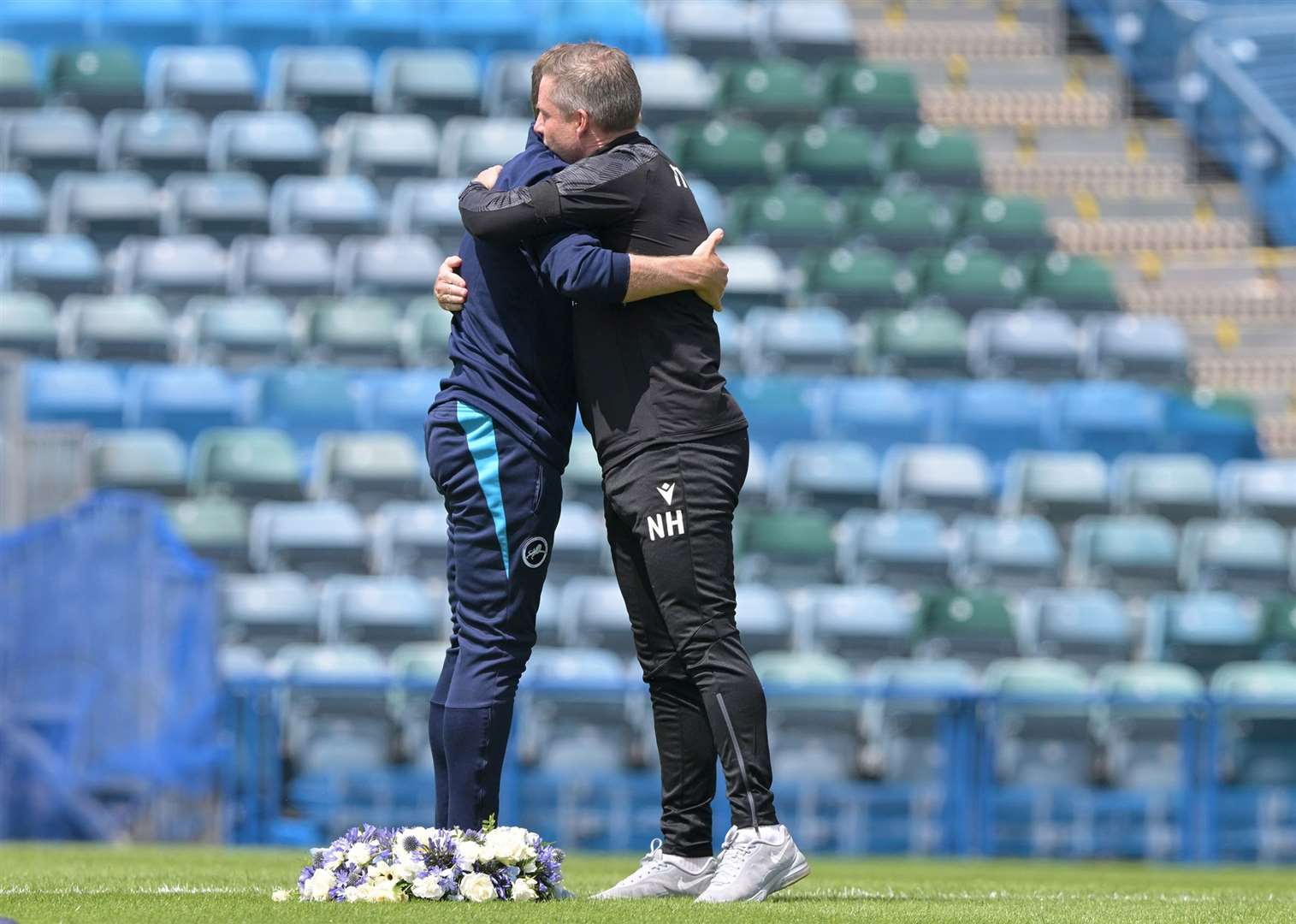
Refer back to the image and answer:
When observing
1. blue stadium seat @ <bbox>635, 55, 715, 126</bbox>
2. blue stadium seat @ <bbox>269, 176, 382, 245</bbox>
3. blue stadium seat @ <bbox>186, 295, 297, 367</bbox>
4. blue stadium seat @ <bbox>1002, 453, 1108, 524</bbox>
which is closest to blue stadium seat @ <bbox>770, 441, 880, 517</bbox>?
blue stadium seat @ <bbox>1002, 453, 1108, 524</bbox>

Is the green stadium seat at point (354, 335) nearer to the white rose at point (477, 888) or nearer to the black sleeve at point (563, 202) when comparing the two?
the black sleeve at point (563, 202)

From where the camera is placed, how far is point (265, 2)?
14969 mm

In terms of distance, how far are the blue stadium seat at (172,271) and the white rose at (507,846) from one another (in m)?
8.81

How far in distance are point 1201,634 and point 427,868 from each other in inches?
273

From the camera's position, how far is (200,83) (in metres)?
13.9

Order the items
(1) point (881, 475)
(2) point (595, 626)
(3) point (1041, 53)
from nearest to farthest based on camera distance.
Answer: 1. (2) point (595, 626)
2. (1) point (881, 475)
3. (3) point (1041, 53)

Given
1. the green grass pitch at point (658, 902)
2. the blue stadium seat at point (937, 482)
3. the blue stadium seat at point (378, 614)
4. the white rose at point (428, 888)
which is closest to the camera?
the green grass pitch at point (658, 902)

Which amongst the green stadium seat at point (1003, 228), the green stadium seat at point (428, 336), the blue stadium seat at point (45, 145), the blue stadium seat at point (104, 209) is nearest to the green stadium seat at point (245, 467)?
the green stadium seat at point (428, 336)

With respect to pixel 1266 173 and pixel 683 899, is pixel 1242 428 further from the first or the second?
pixel 683 899

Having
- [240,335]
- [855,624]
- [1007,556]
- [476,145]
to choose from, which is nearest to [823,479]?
[1007,556]

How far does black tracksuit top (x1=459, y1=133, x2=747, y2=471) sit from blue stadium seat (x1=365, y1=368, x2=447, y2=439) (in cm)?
697

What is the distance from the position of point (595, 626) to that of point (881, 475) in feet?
7.28

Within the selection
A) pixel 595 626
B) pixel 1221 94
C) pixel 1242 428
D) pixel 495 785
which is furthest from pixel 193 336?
pixel 495 785

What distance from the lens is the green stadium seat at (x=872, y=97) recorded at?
14.7 metres
